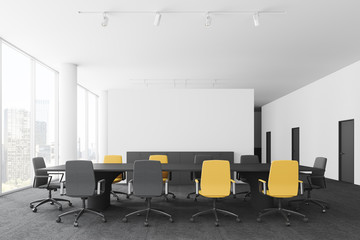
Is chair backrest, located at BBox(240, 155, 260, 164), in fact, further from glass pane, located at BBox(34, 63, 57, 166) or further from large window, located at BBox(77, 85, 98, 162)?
large window, located at BBox(77, 85, 98, 162)

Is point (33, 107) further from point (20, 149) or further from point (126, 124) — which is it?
point (126, 124)

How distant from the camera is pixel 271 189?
4.05 meters

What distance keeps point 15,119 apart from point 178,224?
490 centimetres

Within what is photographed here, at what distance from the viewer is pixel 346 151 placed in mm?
8078

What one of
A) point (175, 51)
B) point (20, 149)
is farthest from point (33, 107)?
point (175, 51)

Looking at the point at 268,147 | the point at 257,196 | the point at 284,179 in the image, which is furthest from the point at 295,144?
the point at 284,179

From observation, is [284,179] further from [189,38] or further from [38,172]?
[38,172]

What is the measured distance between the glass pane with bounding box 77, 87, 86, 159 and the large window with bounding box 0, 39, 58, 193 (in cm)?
241

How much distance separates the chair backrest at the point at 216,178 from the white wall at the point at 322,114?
5272 millimetres

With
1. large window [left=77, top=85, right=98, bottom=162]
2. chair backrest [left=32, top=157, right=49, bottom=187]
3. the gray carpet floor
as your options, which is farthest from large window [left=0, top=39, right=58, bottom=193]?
large window [left=77, top=85, right=98, bottom=162]

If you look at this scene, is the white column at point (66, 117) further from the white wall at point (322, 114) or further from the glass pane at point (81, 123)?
the white wall at point (322, 114)

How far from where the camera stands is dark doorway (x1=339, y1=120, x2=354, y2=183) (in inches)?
308

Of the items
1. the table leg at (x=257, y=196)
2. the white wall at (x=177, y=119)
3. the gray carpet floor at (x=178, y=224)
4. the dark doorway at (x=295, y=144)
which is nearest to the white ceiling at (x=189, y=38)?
the white wall at (x=177, y=119)

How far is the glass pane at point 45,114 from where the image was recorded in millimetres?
7656
